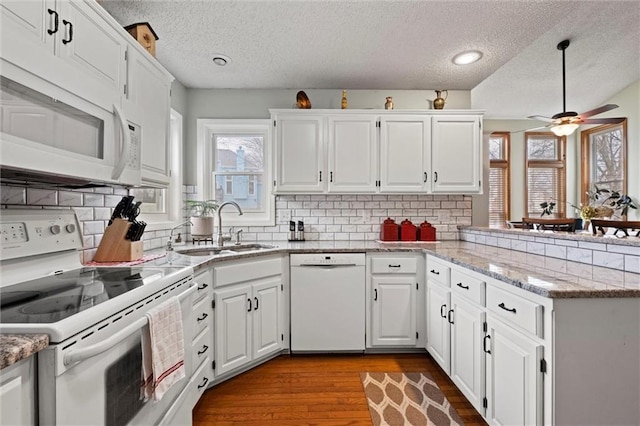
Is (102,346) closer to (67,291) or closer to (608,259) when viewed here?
(67,291)

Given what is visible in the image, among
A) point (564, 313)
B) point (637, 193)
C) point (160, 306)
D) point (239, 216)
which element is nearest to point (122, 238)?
point (160, 306)

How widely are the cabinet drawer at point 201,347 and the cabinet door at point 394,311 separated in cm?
129

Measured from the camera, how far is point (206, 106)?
318 cm

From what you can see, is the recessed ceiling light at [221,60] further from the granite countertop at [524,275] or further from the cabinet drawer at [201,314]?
the cabinet drawer at [201,314]

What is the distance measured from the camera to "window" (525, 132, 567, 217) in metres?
6.23

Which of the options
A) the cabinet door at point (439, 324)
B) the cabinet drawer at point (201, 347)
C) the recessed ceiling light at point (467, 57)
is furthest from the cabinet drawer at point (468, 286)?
the recessed ceiling light at point (467, 57)

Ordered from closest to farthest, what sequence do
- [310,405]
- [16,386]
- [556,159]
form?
[16,386] < [310,405] < [556,159]

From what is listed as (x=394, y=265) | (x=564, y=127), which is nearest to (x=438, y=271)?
(x=394, y=265)

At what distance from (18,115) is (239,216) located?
2239 millimetres

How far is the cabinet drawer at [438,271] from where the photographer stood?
215cm

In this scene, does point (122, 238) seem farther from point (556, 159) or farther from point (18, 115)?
point (556, 159)

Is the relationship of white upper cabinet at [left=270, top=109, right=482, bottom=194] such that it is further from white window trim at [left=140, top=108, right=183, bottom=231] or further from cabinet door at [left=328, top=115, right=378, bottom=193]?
white window trim at [left=140, top=108, right=183, bottom=231]

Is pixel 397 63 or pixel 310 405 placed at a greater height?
pixel 397 63

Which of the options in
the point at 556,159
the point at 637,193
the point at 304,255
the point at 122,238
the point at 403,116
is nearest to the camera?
the point at 122,238
